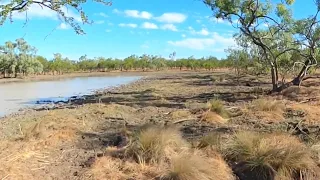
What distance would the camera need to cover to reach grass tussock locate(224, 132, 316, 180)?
277 inches

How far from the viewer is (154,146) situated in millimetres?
7781

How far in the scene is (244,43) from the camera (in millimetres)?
34000

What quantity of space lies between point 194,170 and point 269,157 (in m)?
1.59

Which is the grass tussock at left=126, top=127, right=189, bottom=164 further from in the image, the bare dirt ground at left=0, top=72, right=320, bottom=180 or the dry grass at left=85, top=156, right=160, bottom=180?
the bare dirt ground at left=0, top=72, right=320, bottom=180

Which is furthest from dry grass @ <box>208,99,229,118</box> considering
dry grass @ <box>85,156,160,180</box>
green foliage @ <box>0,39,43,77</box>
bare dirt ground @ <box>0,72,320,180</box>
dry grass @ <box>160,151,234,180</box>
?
green foliage @ <box>0,39,43,77</box>

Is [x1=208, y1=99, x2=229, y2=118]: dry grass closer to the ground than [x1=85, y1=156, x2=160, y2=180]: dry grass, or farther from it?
farther from it

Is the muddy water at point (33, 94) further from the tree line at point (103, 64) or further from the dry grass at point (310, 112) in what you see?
the tree line at point (103, 64)

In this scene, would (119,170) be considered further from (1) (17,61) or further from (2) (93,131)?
(1) (17,61)

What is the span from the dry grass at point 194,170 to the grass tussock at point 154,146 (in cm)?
48

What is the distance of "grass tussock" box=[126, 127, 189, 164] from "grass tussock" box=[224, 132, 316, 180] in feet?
3.71

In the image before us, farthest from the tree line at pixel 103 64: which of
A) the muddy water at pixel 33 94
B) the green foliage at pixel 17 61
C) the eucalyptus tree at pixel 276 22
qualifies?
the eucalyptus tree at pixel 276 22

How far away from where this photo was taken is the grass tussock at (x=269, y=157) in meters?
7.04

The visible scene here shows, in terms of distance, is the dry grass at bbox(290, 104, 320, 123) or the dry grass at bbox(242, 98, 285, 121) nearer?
the dry grass at bbox(290, 104, 320, 123)

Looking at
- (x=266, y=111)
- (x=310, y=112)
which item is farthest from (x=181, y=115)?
(x=310, y=112)
